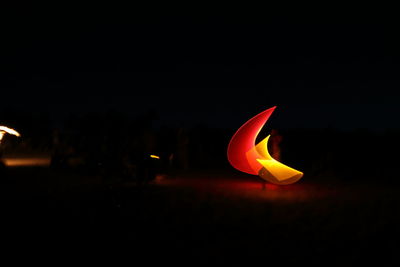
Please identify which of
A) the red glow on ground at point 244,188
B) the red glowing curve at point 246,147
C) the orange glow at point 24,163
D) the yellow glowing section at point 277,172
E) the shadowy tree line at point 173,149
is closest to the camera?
the red glow on ground at point 244,188

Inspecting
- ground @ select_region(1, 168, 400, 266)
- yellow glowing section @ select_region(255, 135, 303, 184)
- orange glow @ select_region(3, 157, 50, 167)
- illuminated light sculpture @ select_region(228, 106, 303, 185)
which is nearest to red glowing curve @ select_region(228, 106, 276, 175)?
illuminated light sculpture @ select_region(228, 106, 303, 185)

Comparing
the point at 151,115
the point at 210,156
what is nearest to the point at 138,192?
the point at 151,115

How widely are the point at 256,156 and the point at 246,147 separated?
0.52 metres

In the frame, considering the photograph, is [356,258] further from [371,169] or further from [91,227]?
[371,169]

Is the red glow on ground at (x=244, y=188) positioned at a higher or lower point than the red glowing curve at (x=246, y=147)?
lower

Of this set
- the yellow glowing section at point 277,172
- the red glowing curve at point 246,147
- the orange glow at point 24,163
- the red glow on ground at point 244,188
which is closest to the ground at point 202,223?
the red glow on ground at point 244,188

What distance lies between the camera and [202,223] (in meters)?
6.89

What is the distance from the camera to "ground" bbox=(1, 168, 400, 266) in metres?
5.23

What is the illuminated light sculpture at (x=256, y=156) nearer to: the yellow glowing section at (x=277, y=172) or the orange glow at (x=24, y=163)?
the yellow glowing section at (x=277, y=172)

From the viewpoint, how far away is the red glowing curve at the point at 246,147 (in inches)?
434

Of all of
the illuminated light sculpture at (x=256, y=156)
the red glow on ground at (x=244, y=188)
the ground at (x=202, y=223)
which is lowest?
the ground at (x=202, y=223)

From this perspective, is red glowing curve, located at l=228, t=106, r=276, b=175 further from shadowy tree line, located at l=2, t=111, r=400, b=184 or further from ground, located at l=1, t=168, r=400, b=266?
shadowy tree line, located at l=2, t=111, r=400, b=184

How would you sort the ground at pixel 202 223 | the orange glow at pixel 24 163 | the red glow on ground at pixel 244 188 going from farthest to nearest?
the orange glow at pixel 24 163
the red glow on ground at pixel 244 188
the ground at pixel 202 223

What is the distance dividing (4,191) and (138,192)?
10.5 feet
